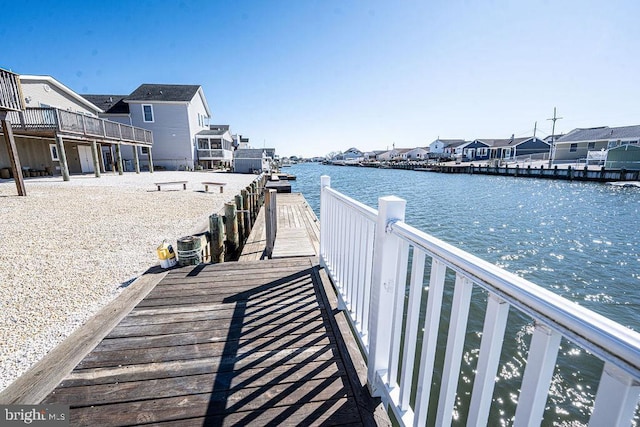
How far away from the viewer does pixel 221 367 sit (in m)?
2.27

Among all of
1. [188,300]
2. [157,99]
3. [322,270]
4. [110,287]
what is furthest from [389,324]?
[157,99]

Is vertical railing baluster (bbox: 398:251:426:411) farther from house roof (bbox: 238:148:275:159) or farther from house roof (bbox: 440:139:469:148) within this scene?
house roof (bbox: 440:139:469:148)

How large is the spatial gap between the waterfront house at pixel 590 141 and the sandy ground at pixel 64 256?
1954 inches

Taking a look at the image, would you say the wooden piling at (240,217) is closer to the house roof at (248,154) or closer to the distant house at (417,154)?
the house roof at (248,154)

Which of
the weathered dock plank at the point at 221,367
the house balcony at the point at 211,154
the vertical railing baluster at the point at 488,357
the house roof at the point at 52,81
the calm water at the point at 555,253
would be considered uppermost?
the house roof at the point at 52,81

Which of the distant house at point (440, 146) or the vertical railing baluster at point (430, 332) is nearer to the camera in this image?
the vertical railing baluster at point (430, 332)

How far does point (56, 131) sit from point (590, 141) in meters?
57.3

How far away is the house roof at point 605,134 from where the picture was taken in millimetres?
35172

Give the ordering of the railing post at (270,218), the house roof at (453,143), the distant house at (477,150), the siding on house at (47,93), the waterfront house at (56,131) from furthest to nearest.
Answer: the house roof at (453,143) → the distant house at (477,150) → the siding on house at (47,93) → the waterfront house at (56,131) → the railing post at (270,218)

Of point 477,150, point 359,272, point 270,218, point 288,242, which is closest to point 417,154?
point 477,150

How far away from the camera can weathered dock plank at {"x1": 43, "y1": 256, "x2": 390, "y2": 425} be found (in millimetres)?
1896

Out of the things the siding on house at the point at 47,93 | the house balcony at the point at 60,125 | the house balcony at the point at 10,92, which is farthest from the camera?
the siding on house at the point at 47,93

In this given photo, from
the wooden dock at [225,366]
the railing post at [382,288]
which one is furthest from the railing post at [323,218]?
the railing post at [382,288]

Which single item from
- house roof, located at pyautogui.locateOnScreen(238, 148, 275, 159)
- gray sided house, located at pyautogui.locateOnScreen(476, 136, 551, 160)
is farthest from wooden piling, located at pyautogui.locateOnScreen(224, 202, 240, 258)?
gray sided house, located at pyautogui.locateOnScreen(476, 136, 551, 160)
